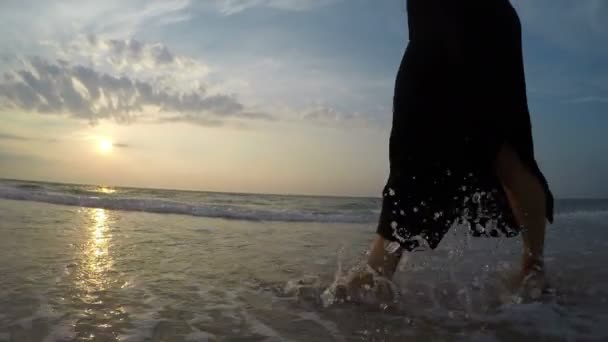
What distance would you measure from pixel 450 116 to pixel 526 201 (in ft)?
1.88

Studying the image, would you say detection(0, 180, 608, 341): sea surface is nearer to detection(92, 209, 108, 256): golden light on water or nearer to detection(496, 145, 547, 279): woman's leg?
detection(92, 209, 108, 256): golden light on water

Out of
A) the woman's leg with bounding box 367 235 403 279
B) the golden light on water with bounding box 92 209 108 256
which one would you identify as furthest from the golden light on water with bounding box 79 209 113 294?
the woman's leg with bounding box 367 235 403 279

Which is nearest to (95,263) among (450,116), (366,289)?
(366,289)

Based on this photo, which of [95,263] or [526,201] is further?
[95,263]

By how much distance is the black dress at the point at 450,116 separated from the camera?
206 cm

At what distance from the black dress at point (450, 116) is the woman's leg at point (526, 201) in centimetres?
5

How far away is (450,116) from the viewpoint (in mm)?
2059

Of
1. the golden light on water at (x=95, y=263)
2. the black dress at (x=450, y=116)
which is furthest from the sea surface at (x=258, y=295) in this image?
the black dress at (x=450, y=116)

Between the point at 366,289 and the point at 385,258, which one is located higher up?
the point at 385,258

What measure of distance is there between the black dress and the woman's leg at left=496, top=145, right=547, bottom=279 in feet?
0.15

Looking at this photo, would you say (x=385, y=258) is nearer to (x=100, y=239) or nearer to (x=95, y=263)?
(x=95, y=263)

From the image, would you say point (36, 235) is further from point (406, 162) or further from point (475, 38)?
point (475, 38)

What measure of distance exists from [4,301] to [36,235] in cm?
202

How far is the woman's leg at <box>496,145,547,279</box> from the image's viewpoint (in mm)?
2135
